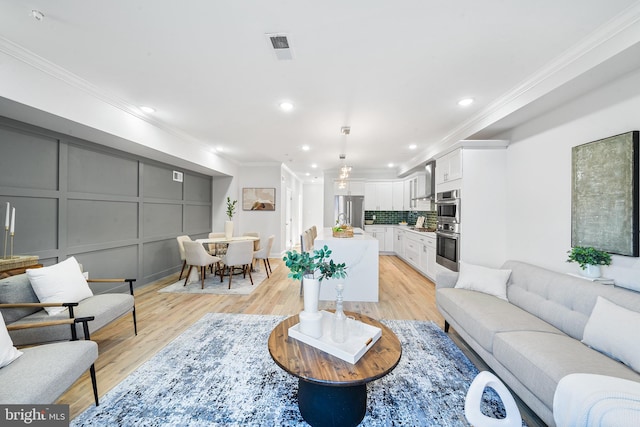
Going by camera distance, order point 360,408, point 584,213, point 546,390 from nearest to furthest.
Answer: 1. point 546,390
2. point 360,408
3. point 584,213

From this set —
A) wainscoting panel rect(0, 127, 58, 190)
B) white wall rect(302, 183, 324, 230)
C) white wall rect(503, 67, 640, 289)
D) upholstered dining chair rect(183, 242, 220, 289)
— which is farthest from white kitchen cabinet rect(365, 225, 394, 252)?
wainscoting panel rect(0, 127, 58, 190)

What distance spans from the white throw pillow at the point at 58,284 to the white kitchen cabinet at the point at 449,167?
4773 millimetres

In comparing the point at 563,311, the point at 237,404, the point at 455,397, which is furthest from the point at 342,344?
the point at 563,311

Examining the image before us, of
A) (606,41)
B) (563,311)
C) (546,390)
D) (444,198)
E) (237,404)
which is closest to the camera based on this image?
(546,390)

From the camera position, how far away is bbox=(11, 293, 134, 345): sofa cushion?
196cm

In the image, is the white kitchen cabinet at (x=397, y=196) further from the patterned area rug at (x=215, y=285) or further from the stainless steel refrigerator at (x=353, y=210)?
the patterned area rug at (x=215, y=285)

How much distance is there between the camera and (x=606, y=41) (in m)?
1.91

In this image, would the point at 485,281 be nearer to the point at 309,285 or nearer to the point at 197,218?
the point at 309,285

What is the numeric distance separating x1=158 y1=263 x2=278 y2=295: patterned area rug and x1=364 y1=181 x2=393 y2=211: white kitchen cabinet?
422 centimetres

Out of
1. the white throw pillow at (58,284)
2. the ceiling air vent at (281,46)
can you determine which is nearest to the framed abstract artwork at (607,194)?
the ceiling air vent at (281,46)

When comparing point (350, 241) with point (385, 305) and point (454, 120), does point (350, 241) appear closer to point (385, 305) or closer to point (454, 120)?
point (385, 305)

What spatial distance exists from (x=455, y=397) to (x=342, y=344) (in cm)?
98

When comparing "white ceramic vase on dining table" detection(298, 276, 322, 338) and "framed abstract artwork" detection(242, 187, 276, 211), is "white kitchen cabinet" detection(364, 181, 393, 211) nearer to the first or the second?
"framed abstract artwork" detection(242, 187, 276, 211)

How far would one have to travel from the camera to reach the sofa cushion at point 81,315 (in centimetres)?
196
